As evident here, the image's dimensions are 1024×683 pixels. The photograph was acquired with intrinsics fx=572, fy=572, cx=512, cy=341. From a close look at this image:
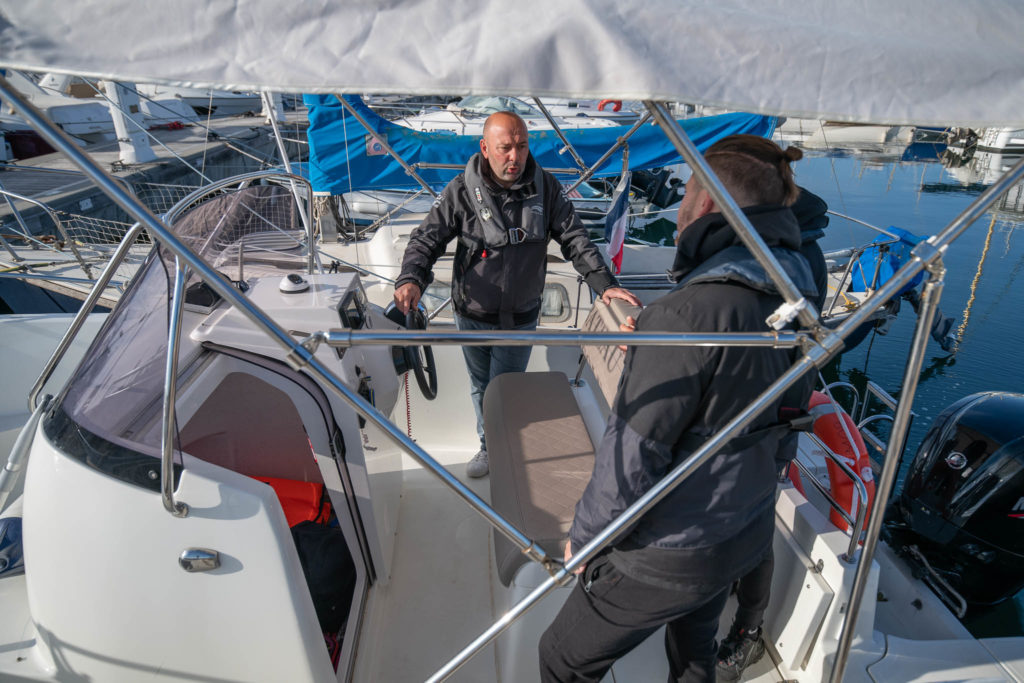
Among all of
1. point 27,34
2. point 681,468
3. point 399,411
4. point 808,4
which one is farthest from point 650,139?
point 27,34

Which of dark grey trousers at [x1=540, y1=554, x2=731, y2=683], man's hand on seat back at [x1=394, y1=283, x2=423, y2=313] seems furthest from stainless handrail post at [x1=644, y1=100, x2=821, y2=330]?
man's hand on seat back at [x1=394, y1=283, x2=423, y2=313]

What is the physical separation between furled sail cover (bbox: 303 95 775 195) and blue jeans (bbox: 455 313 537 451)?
2.12 metres

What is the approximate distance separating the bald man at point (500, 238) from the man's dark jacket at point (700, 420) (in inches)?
37.9

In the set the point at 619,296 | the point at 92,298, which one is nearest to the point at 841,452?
the point at 619,296

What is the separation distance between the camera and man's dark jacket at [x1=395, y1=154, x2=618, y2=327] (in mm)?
2246

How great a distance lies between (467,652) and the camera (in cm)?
130

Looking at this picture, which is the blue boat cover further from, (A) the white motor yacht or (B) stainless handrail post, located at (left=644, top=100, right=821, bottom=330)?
(B) stainless handrail post, located at (left=644, top=100, right=821, bottom=330)

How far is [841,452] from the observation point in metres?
2.14

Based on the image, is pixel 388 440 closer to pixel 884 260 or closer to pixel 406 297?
pixel 406 297

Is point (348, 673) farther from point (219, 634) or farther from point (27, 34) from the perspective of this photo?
point (27, 34)

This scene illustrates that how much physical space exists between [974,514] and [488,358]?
6.35 ft

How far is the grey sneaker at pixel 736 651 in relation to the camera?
170cm

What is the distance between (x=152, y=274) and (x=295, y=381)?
1.74 feet

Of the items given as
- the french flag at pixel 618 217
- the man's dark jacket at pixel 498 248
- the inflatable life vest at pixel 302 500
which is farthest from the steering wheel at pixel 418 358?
the french flag at pixel 618 217
